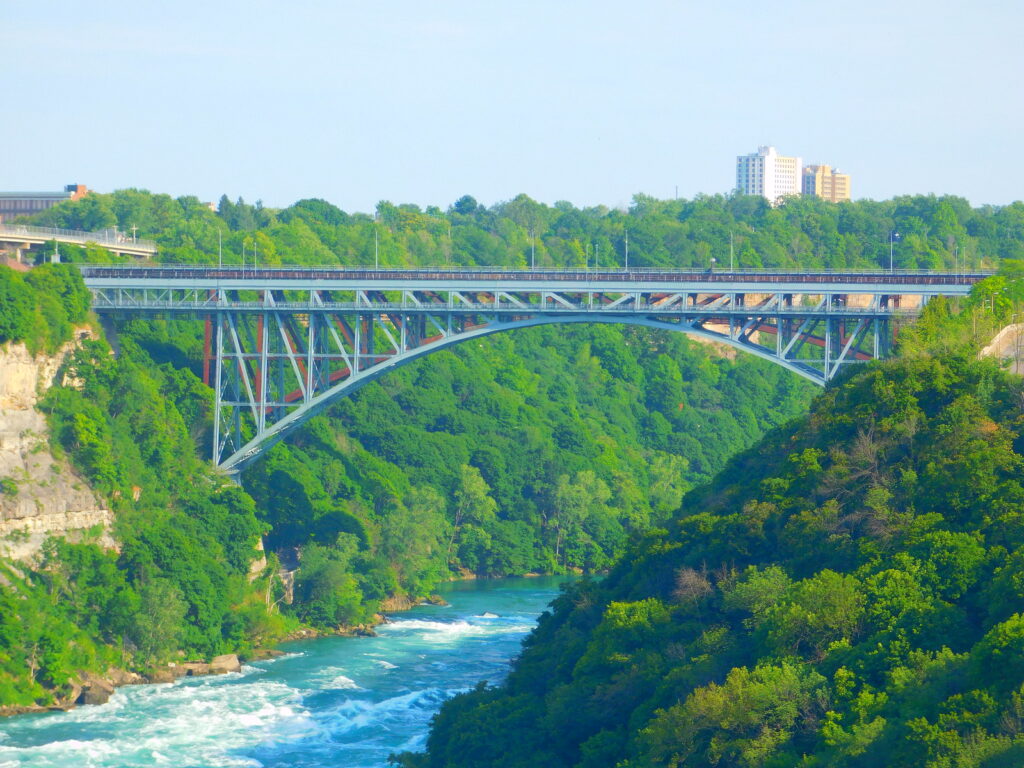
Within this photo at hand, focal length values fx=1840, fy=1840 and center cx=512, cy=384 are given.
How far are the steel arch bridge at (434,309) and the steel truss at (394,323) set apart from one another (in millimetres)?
46

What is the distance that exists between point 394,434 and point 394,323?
→ 12146 mm

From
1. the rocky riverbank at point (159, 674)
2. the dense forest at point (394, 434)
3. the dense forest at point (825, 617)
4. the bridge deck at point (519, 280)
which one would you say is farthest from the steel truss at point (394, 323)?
the dense forest at point (825, 617)

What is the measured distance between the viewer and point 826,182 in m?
156

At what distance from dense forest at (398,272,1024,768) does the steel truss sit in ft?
Result: 22.6

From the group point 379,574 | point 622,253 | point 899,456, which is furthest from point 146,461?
point 622,253

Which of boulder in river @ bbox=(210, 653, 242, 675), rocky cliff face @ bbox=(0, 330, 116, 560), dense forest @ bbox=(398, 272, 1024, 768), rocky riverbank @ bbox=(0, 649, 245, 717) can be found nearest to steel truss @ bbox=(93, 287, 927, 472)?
rocky cliff face @ bbox=(0, 330, 116, 560)

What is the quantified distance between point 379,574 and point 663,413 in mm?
27614

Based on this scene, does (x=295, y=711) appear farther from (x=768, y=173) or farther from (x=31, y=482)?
(x=768, y=173)

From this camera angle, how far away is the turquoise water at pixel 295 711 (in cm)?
4084

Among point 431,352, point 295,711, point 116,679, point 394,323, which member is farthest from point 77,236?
point 295,711

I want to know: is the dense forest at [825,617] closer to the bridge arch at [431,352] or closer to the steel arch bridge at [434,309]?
the bridge arch at [431,352]

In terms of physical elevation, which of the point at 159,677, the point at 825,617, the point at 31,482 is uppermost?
the point at 825,617

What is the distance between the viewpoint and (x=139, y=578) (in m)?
49.2

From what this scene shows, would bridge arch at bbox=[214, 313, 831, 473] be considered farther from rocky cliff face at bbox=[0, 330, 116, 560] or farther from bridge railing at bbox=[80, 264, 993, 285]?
rocky cliff face at bbox=[0, 330, 116, 560]
